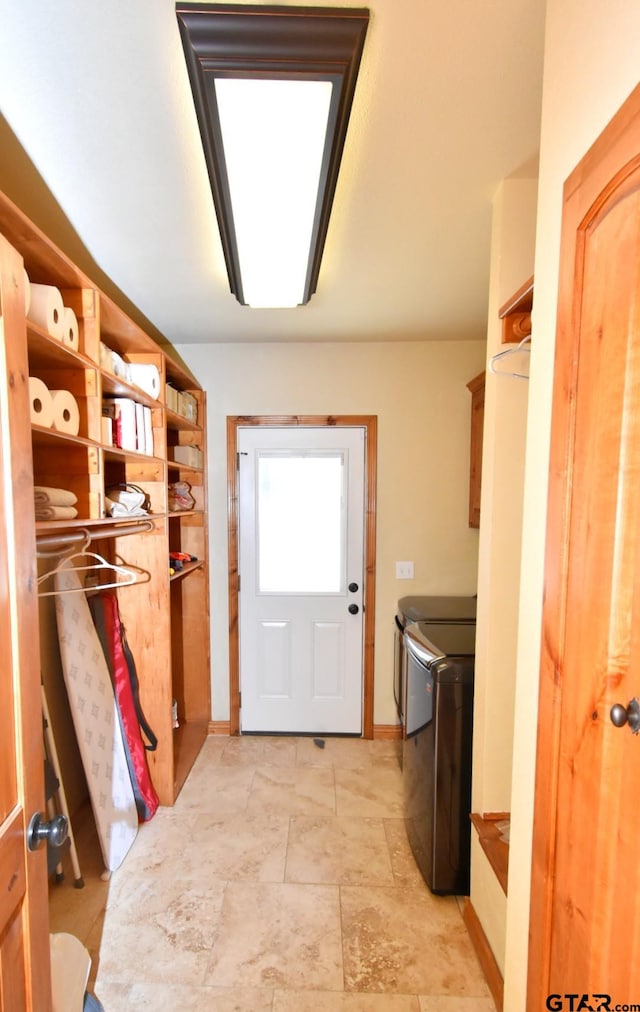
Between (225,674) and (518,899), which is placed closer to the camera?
(518,899)

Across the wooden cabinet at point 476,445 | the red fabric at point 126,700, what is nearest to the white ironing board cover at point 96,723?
the red fabric at point 126,700

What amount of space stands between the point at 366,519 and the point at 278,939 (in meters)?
1.90

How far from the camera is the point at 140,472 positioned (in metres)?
1.90

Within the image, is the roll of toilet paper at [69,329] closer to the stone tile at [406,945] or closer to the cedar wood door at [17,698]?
the cedar wood door at [17,698]

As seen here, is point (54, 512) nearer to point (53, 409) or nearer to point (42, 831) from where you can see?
point (53, 409)

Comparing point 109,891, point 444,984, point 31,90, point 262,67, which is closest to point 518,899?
point 444,984

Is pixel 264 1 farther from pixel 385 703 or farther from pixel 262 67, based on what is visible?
pixel 385 703

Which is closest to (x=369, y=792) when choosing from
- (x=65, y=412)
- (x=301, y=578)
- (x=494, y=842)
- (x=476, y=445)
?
(x=494, y=842)

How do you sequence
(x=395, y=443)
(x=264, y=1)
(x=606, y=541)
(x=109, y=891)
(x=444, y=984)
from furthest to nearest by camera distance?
1. (x=395, y=443)
2. (x=109, y=891)
3. (x=444, y=984)
4. (x=264, y=1)
5. (x=606, y=541)

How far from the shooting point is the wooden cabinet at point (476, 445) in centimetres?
228

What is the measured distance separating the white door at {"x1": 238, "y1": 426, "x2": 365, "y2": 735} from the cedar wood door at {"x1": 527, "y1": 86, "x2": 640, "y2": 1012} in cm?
178

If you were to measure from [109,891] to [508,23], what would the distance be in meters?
2.93

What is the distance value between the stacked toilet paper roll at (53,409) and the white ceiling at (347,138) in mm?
654

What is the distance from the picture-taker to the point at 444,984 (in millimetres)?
1231
